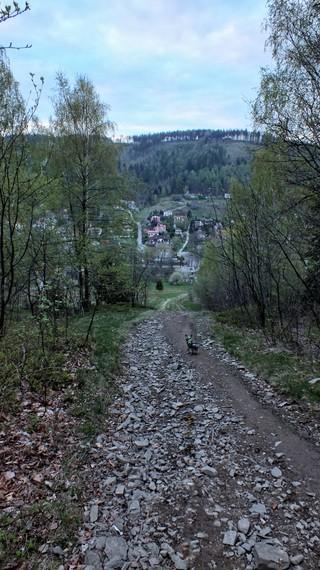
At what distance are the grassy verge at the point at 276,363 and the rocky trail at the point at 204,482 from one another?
1.27 feet

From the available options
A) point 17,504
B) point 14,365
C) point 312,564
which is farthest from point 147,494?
point 14,365

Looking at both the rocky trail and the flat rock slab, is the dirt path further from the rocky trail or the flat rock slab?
the flat rock slab

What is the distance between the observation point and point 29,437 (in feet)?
16.1

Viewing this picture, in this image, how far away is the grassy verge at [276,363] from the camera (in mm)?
6586

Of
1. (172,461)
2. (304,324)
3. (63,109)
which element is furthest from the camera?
(63,109)

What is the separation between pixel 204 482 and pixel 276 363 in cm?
446

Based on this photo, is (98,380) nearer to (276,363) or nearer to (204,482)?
(204,482)

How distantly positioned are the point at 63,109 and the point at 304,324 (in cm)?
1529

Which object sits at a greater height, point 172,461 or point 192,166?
point 192,166

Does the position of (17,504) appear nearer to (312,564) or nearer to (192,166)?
(312,564)

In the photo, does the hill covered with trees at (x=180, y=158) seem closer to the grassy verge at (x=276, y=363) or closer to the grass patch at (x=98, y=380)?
the grass patch at (x=98, y=380)

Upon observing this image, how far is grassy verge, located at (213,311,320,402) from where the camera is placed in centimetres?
659

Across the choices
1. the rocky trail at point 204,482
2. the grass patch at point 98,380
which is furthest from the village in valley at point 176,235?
the rocky trail at point 204,482

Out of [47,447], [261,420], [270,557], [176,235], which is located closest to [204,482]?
[270,557]
